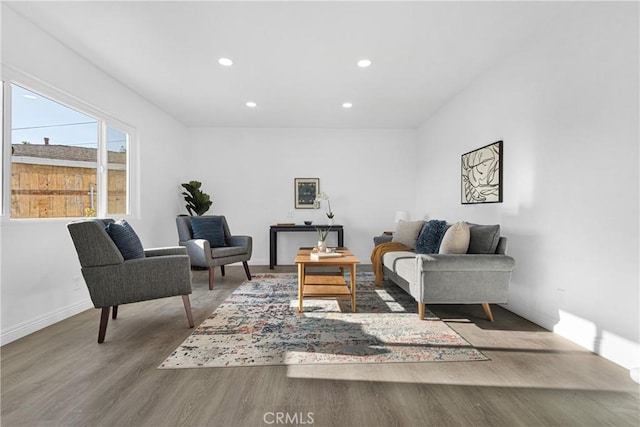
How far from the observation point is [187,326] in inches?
105

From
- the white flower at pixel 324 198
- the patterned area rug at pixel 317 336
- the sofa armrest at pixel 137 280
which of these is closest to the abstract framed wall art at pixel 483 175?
the patterned area rug at pixel 317 336

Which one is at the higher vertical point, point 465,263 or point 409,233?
point 409,233

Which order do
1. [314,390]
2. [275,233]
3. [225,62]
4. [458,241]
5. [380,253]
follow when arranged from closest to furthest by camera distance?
[314,390]
[458,241]
[225,62]
[380,253]
[275,233]

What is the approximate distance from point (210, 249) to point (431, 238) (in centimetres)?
267

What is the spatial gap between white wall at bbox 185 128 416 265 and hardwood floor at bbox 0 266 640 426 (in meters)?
3.67

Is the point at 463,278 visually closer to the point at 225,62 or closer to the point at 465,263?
the point at 465,263

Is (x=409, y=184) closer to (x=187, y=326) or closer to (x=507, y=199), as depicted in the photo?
(x=507, y=199)

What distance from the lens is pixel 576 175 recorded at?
2359 millimetres

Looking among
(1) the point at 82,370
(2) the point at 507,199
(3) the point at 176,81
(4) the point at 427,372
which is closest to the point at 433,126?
(2) the point at 507,199

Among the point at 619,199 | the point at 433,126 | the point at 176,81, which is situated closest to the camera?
the point at 619,199

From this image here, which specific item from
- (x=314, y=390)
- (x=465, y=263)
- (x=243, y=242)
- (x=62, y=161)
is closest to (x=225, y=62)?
(x=62, y=161)

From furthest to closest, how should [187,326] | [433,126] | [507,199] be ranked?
[433,126] < [507,199] < [187,326]

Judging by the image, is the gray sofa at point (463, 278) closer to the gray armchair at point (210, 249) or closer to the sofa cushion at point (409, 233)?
the sofa cushion at point (409, 233)

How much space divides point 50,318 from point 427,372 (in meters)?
3.08
